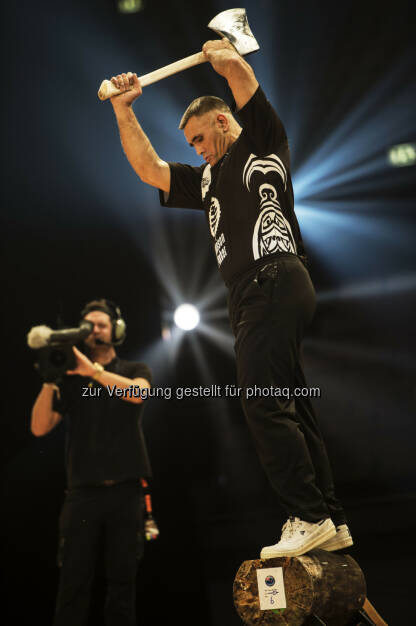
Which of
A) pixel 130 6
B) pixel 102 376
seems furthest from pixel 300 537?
pixel 130 6

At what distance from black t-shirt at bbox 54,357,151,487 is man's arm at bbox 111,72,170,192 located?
128 centimetres

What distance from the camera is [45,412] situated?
8.79 feet

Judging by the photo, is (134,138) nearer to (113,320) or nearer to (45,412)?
(113,320)

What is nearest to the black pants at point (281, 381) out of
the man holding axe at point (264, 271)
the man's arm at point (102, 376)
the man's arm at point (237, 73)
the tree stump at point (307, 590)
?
the man holding axe at point (264, 271)

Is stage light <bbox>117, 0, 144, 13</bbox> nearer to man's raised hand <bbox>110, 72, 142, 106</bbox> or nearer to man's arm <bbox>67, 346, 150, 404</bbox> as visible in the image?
man's raised hand <bbox>110, 72, 142, 106</bbox>

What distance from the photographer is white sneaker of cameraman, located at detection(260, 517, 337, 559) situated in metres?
1.39

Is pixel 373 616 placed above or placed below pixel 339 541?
below

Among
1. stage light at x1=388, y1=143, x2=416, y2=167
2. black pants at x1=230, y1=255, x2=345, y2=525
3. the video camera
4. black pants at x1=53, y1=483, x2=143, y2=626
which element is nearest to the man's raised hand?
black pants at x1=230, y1=255, x2=345, y2=525

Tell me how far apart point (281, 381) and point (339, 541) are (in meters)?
0.52

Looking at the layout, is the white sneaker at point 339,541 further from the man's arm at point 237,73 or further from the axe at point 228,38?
the axe at point 228,38

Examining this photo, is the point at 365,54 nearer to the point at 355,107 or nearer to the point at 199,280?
the point at 355,107

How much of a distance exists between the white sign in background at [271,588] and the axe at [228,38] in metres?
1.55

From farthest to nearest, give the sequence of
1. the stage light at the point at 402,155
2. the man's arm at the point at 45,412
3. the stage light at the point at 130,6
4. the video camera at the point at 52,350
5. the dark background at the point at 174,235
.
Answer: the stage light at the point at 402,155
the stage light at the point at 130,6
the dark background at the point at 174,235
the man's arm at the point at 45,412
the video camera at the point at 52,350

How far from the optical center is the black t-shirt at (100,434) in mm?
2473
